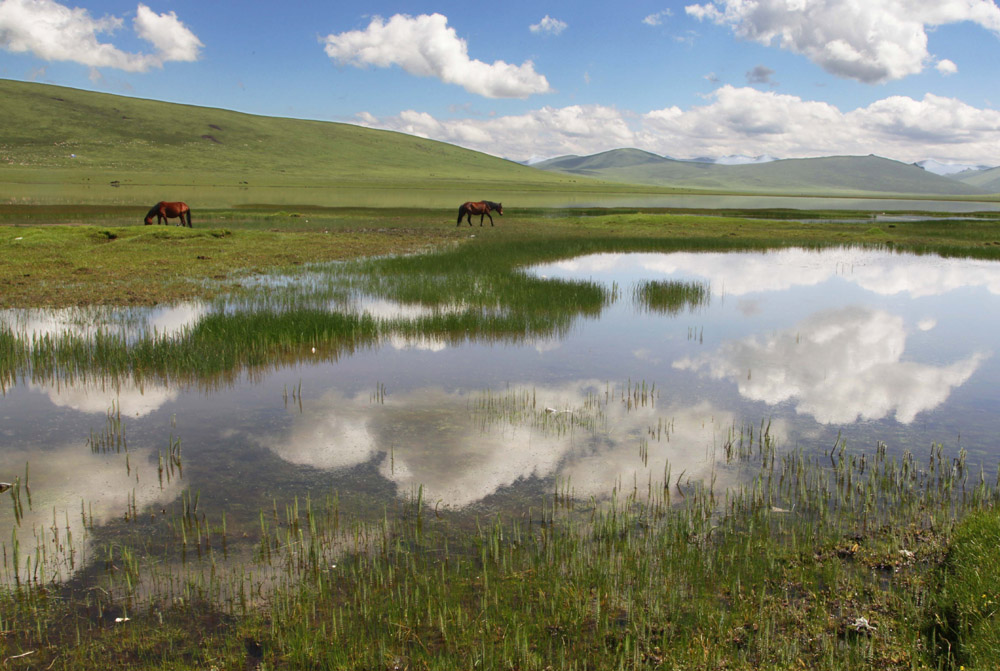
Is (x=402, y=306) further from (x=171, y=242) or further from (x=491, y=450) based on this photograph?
(x=171, y=242)

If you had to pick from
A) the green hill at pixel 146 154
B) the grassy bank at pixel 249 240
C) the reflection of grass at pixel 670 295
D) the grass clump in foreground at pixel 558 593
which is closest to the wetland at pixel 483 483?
the grass clump in foreground at pixel 558 593

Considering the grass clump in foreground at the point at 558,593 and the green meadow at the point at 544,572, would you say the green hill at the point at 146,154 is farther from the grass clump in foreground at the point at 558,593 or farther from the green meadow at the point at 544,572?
the grass clump in foreground at the point at 558,593

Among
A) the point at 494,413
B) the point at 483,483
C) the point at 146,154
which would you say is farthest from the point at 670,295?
the point at 146,154

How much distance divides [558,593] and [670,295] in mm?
15039

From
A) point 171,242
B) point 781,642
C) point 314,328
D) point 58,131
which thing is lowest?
point 781,642

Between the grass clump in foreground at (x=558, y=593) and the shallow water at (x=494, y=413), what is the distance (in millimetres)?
621

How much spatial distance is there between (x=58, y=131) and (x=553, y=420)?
19759cm

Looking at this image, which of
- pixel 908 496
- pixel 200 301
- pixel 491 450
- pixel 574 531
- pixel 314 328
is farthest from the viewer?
pixel 200 301

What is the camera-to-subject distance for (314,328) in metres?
13.8

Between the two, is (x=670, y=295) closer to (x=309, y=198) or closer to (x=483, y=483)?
(x=483, y=483)

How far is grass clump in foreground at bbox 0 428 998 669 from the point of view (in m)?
4.38

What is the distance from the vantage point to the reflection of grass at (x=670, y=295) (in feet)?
58.4

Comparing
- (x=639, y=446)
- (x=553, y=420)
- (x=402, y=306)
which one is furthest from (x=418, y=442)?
(x=402, y=306)

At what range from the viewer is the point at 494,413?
30.9 feet
